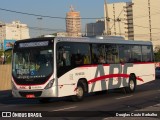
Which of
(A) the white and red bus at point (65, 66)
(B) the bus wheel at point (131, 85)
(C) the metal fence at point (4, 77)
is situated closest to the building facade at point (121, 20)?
(C) the metal fence at point (4, 77)

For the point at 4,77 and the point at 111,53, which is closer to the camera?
the point at 111,53

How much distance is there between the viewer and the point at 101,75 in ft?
70.7

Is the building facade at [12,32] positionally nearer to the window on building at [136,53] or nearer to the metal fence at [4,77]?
the metal fence at [4,77]

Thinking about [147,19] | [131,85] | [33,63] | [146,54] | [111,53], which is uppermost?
[147,19]

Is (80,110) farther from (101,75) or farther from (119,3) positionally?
(119,3)

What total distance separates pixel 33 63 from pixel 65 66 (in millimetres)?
1379

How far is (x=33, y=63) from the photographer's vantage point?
18250mm

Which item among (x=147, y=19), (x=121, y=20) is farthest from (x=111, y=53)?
(x=147, y=19)

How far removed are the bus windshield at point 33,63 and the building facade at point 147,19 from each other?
131m

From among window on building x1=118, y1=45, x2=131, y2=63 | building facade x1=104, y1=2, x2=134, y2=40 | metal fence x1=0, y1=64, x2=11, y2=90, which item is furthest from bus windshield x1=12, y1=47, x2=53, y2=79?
building facade x1=104, y1=2, x2=134, y2=40

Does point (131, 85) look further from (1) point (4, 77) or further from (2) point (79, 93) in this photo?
(1) point (4, 77)

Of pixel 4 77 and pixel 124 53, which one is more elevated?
pixel 124 53

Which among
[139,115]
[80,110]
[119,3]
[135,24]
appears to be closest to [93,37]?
[80,110]

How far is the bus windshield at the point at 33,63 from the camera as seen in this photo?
709 inches
